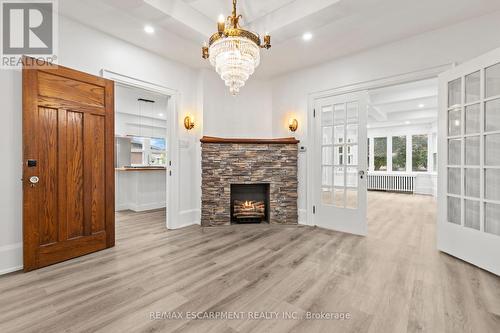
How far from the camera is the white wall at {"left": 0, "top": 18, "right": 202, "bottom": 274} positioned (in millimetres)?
2395

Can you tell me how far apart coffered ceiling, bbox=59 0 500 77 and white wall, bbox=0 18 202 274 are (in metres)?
0.21

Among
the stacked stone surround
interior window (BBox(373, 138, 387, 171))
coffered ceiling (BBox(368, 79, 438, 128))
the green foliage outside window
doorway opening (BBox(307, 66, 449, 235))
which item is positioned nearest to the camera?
doorway opening (BBox(307, 66, 449, 235))

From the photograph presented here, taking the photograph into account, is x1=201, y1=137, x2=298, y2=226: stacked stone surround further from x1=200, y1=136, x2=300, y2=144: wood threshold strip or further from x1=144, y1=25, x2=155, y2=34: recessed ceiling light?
x1=144, y1=25, x2=155, y2=34: recessed ceiling light

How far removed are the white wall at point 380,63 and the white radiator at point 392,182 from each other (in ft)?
20.6

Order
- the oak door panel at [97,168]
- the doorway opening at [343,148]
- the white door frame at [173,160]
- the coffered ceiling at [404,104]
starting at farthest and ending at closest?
1. the coffered ceiling at [404,104]
2. the white door frame at [173,160]
3. the doorway opening at [343,148]
4. the oak door panel at [97,168]

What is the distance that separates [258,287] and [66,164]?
2.55 m

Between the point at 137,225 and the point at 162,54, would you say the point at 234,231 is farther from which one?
the point at 162,54

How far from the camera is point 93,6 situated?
2.60 m

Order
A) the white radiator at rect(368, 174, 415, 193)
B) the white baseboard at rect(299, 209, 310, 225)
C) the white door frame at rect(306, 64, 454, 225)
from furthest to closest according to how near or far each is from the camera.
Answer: the white radiator at rect(368, 174, 415, 193), the white baseboard at rect(299, 209, 310, 225), the white door frame at rect(306, 64, 454, 225)

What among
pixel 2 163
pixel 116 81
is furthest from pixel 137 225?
pixel 116 81

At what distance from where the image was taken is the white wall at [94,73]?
239 cm

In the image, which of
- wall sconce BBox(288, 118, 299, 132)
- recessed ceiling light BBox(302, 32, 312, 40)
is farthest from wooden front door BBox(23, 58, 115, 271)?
wall sconce BBox(288, 118, 299, 132)

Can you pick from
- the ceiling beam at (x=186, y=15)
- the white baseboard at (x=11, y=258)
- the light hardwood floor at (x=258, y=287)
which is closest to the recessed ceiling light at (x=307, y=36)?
the ceiling beam at (x=186, y=15)

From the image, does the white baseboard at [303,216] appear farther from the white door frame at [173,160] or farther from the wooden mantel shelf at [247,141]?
the white door frame at [173,160]
